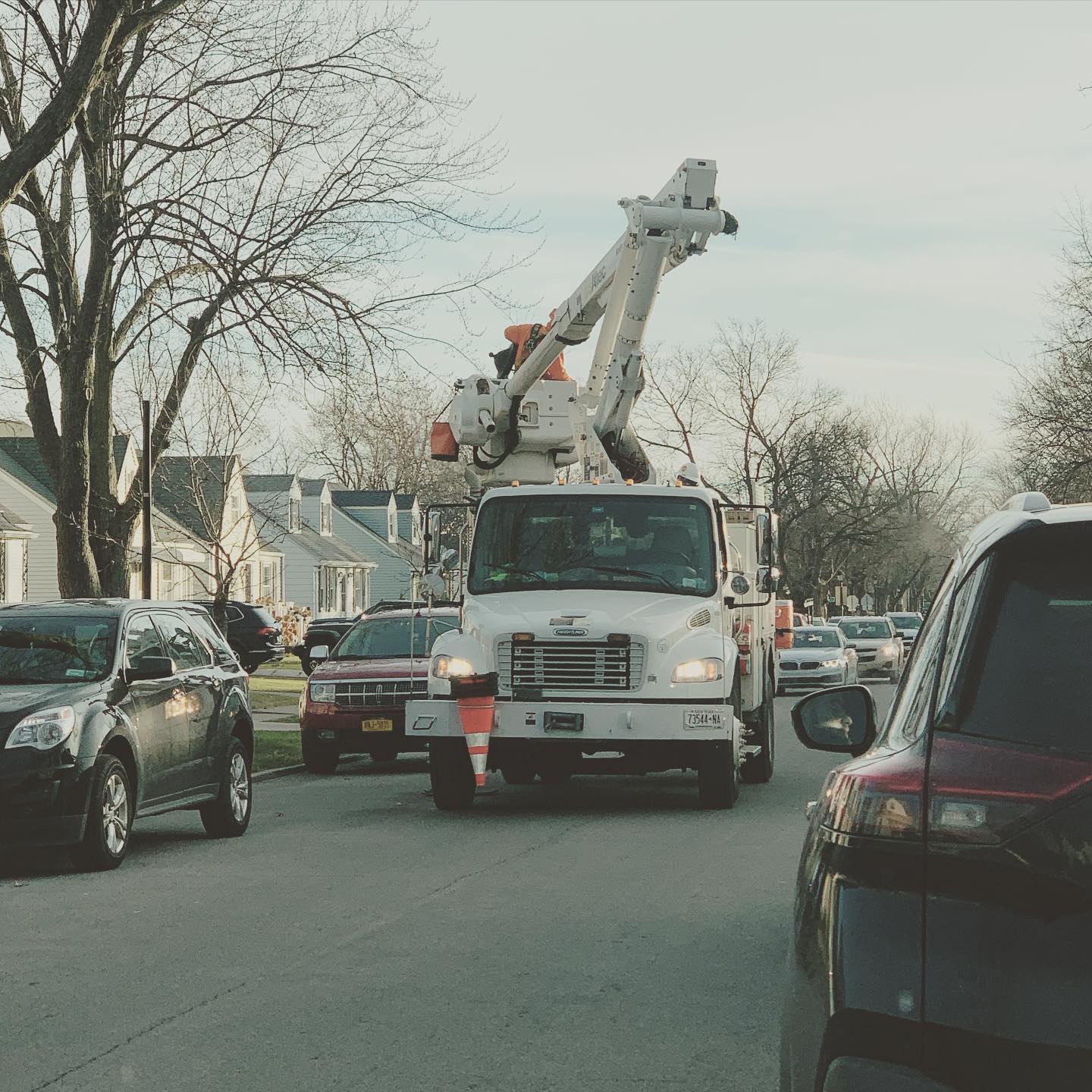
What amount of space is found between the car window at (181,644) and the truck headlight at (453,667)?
1969 millimetres

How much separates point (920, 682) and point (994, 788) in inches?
17.7

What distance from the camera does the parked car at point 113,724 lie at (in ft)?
34.9

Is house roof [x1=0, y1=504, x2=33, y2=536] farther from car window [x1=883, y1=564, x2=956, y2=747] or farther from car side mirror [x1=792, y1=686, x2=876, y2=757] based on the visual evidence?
car window [x1=883, y1=564, x2=956, y2=747]

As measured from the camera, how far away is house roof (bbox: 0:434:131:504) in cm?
5172

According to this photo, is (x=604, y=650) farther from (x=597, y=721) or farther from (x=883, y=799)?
(x=883, y=799)

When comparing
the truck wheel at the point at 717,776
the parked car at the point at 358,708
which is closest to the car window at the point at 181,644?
the truck wheel at the point at 717,776

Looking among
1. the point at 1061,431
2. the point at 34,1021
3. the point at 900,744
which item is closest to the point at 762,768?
the point at 34,1021

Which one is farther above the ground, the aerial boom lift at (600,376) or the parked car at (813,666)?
the aerial boom lift at (600,376)

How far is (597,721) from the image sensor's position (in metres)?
14.0

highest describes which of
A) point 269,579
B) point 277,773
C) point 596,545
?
point 269,579

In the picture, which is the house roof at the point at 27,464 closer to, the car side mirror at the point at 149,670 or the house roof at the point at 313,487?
the house roof at the point at 313,487

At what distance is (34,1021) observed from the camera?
6.73m

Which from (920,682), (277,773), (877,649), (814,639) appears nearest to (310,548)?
(877,649)

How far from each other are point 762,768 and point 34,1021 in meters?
11.4
